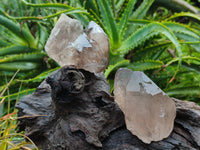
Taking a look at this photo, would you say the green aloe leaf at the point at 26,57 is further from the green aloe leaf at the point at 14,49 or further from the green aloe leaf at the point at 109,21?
the green aloe leaf at the point at 109,21

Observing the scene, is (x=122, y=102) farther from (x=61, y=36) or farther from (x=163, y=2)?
(x=163, y=2)

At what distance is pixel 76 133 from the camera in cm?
76

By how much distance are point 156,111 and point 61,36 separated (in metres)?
0.42

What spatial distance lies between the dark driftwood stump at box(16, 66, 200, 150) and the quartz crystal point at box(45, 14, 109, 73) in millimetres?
46

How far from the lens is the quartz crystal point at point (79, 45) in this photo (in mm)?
781

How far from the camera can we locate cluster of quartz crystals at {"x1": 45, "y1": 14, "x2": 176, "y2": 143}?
0.69 meters

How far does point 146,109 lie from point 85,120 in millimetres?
216

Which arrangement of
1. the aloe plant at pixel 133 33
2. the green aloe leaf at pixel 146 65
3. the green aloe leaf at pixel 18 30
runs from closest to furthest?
the aloe plant at pixel 133 33, the green aloe leaf at pixel 146 65, the green aloe leaf at pixel 18 30

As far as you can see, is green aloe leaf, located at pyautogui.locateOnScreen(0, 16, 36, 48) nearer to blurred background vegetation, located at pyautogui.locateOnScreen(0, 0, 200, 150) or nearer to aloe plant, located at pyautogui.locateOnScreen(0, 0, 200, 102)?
blurred background vegetation, located at pyautogui.locateOnScreen(0, 0, 200, 150)

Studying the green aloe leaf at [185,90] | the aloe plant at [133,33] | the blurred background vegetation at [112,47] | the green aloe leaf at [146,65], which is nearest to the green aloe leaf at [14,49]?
the blurred background vegetation at [112,47]

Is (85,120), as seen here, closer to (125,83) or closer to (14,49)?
(125,83)

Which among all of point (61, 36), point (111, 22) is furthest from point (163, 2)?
point (61, 36)

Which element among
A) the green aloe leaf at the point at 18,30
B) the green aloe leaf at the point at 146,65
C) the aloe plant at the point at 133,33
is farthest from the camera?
the green aloe leaf at the point at 18,30

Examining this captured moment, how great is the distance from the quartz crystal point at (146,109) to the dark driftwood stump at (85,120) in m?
0.05
